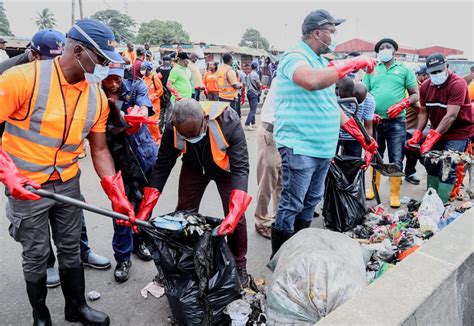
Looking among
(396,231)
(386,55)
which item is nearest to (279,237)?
(396,231)

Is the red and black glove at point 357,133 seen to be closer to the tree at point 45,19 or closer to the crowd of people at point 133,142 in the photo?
the crowd of people at point 133,142

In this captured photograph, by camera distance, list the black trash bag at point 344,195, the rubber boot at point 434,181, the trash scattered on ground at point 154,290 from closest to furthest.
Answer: the trash scattered on ground at point 154,290 < the black trash bag at point 344,195 < the rubber boot at point 434,181

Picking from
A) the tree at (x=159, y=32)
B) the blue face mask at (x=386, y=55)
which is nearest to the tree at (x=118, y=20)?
the tree at (x=159, y=32)

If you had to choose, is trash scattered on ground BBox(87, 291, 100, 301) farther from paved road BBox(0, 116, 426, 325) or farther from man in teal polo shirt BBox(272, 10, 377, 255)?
man in teal polo shirt BBox(272, 10, 377, 255)

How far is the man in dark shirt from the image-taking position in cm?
364

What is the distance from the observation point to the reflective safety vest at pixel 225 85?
27.4ft

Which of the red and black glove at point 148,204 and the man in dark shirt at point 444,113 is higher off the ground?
the man in dark shirt at point 444,113

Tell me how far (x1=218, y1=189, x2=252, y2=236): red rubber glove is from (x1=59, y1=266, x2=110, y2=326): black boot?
0.88m

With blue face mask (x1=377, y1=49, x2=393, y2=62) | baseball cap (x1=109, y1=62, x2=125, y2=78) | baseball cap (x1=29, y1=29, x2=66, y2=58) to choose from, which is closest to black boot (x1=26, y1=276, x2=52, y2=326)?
baseball cap (x1=109, y1=62, x2=125, y2=78)

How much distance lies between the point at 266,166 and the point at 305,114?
0.93 metres

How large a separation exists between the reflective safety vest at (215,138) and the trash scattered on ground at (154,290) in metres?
0.95

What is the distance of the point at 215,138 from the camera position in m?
2.29

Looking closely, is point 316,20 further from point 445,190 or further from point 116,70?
point 445,190

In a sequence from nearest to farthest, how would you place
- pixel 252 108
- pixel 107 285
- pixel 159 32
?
pixel 107 285 → pixel 252 108 → pixel 159 32
